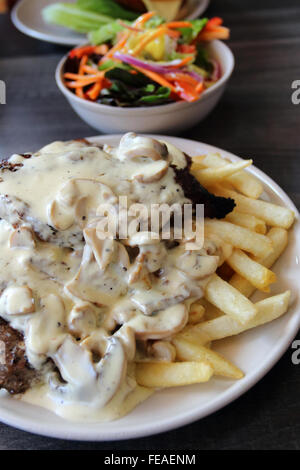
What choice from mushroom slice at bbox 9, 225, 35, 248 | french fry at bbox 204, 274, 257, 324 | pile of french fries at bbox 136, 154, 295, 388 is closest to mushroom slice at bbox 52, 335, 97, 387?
pile of french fries at bbox 136, 154, 295, 388

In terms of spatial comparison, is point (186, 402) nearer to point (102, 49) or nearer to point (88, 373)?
point (88, 373)

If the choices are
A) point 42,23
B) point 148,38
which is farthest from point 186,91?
point 42,23

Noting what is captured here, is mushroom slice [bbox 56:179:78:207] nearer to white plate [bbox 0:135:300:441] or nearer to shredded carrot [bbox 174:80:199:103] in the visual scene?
white plate [bbox 0:135:300:441]

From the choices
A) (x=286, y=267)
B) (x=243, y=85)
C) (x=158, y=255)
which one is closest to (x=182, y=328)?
(x=158, y=255)

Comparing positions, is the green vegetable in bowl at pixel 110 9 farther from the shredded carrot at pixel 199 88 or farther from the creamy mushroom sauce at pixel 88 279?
the creamy mushroom sauce at pixel 88 279


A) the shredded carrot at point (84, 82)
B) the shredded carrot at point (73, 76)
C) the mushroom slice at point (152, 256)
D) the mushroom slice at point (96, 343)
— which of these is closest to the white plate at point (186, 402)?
the mushroom slice at point (96, 343)
